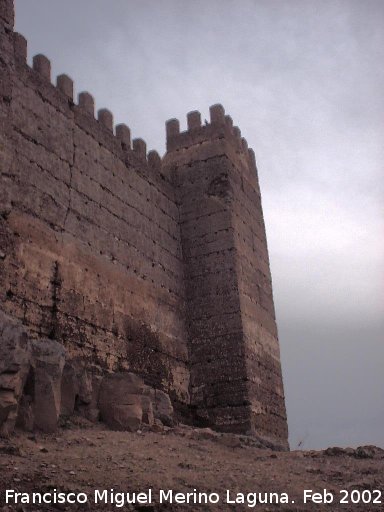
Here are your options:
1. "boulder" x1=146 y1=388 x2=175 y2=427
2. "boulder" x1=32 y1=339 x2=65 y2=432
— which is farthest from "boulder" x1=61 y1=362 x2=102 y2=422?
"boulder" x1=146 y1=388 x2=175 y2=427

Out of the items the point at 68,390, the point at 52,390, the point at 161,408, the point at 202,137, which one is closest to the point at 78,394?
the point at 68,390

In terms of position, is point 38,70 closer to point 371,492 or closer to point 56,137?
point 56,137

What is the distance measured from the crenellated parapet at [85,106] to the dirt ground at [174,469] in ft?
19.1

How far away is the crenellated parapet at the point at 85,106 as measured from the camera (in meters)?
9.92

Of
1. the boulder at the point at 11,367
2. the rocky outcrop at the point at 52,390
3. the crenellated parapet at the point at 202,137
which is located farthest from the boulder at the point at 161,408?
the crenellated parapet at the point at 202,137

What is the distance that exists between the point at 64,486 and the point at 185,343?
25.7ft

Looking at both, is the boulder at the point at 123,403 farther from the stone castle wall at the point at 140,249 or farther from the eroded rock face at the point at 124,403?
the stone castle wall at the point at 140,249

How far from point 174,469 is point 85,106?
7.42 metres

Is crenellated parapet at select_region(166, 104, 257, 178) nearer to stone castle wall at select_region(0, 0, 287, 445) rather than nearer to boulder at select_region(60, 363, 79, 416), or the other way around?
stone castle wall at select_region(0, 0, 287, 445)

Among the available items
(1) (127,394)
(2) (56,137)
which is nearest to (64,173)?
(2) (56,137)

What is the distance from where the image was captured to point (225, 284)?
41.1ft

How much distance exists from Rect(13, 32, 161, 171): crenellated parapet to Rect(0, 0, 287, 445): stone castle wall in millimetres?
34

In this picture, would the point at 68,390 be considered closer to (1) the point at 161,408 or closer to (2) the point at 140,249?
(1) the point at 161,408

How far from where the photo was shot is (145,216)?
12172 millimetres
